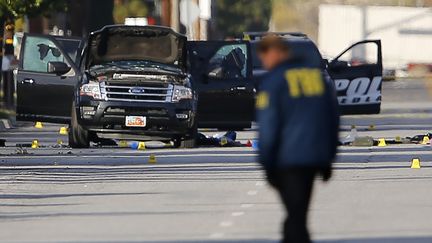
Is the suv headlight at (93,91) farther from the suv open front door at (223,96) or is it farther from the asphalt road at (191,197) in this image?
the suv open front door at (223,96)

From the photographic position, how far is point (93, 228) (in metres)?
14.3

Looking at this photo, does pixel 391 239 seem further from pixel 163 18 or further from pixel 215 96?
pixel 163 18

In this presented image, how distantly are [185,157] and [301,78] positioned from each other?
12.4 m

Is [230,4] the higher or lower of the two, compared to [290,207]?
lower

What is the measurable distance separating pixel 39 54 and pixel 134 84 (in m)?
2.88

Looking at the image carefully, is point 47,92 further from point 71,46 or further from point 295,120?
point 295,120

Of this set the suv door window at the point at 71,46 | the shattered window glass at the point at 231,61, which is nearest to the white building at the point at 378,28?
the shattered window glass at the point at 231,61

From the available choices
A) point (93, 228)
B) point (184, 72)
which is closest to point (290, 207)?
point (93, 228)

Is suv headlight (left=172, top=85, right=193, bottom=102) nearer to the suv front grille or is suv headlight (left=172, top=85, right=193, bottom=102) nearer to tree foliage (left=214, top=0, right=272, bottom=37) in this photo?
the suv front grille

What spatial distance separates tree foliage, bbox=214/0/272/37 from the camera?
95688 mm

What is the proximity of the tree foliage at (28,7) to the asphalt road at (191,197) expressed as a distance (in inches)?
191

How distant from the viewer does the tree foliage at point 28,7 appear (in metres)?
29.8

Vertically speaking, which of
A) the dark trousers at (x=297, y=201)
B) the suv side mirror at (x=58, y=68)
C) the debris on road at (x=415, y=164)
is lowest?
the debris on road at (x=415, y=164)

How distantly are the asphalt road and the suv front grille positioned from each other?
851mm
